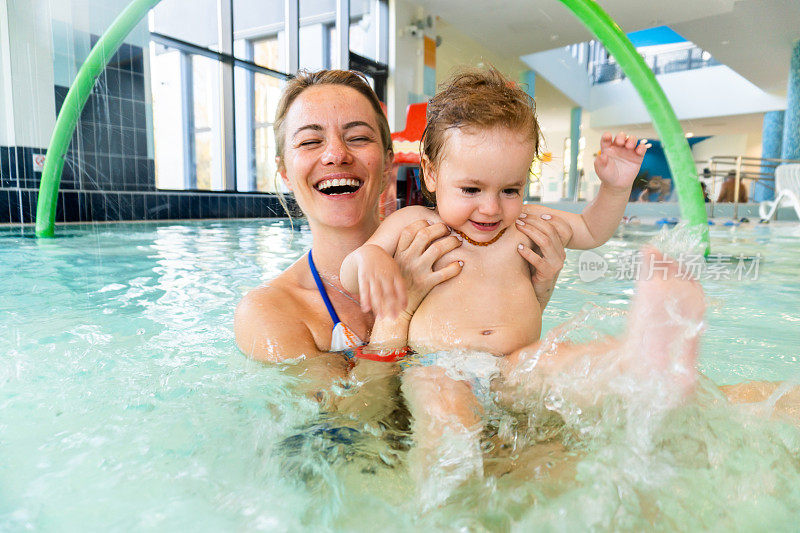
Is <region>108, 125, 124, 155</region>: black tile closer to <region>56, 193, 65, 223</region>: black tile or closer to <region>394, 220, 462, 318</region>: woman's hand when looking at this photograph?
<region>56, 193, 65, 223</region>: black tile

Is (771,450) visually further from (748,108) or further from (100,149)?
(748,108)

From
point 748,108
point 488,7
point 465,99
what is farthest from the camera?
point 748,108

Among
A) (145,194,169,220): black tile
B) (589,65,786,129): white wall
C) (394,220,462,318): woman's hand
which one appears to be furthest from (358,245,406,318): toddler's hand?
(589,65,786,129): white wall

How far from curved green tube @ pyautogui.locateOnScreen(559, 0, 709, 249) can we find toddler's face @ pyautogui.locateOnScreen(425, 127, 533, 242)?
2368mm

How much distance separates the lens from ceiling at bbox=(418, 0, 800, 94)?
815 centimetres

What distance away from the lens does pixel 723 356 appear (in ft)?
5.96

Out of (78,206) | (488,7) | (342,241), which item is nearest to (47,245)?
(78,206)

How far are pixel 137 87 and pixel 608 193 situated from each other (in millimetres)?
7613

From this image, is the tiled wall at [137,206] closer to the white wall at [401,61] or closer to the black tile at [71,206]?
the black tile at [71,206]

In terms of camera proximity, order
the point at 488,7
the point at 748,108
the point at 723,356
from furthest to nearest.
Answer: the point at 748,108
the point at 488,7
the point at 723,356

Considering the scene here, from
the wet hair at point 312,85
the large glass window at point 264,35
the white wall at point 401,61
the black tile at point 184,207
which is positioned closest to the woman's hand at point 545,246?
the wet hair at point 312,85

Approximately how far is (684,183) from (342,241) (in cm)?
268

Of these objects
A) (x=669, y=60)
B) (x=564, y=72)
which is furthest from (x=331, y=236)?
(x=669, y=60)

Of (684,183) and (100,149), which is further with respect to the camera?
(100,149)
